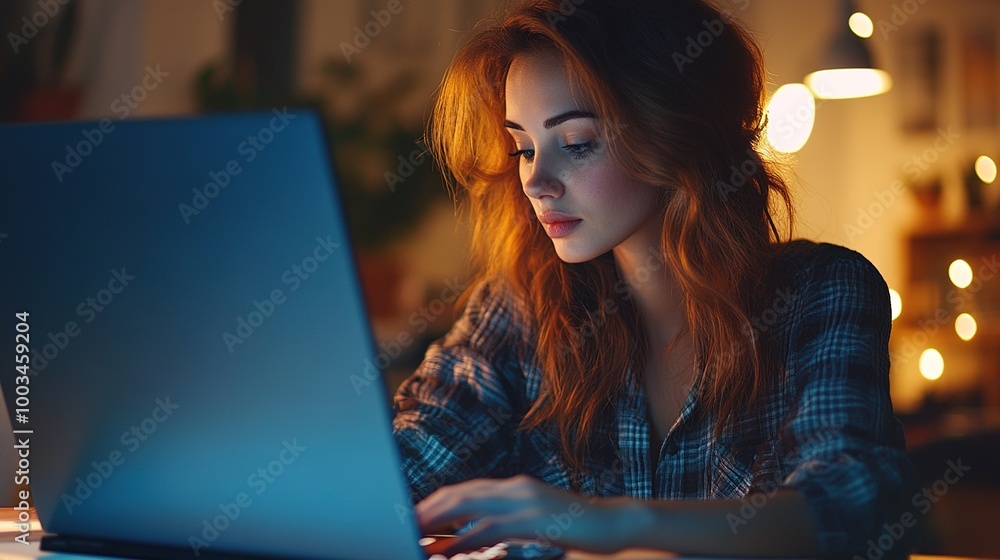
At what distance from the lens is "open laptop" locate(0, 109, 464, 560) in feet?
1.80

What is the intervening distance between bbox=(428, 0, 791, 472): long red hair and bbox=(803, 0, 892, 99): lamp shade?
66.6 inches

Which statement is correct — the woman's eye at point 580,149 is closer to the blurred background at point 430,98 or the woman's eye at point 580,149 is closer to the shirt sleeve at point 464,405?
the shirt sleeve at point 464,405

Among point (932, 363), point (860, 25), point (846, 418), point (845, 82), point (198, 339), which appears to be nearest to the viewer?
point (198, 339)

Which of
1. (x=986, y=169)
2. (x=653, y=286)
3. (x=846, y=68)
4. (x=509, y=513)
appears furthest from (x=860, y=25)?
(x=509, y=513)

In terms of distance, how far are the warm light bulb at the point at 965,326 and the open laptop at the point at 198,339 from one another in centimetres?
481

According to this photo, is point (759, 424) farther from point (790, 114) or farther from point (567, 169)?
point (790, 114)

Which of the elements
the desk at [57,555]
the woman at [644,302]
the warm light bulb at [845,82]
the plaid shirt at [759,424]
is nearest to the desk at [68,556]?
the desk at [57,555]

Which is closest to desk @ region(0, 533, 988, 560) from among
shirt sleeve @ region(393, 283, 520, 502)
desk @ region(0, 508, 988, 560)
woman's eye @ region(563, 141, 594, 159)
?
desk @ region(0, 508, 988, 560)

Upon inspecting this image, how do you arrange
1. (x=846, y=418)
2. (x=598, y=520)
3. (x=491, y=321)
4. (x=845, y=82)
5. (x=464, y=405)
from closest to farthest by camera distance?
1. (x=598, y=520)
2. (x=846, y=418)
3. (x=464, y=405)
4. (x=491, y=321)
5. (x=845, y=82)

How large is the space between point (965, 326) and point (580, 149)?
425cm

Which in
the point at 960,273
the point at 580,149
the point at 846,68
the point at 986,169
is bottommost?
the point at 960,273

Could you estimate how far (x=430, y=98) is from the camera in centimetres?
338

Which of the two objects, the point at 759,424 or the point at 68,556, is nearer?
the point at 68,556

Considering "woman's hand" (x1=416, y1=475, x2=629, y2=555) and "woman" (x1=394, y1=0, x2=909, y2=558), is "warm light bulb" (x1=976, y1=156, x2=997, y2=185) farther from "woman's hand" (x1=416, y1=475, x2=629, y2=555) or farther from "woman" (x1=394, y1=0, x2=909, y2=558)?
"woman's hand" (x1=416, y1=475, x2=629, y2=555)
